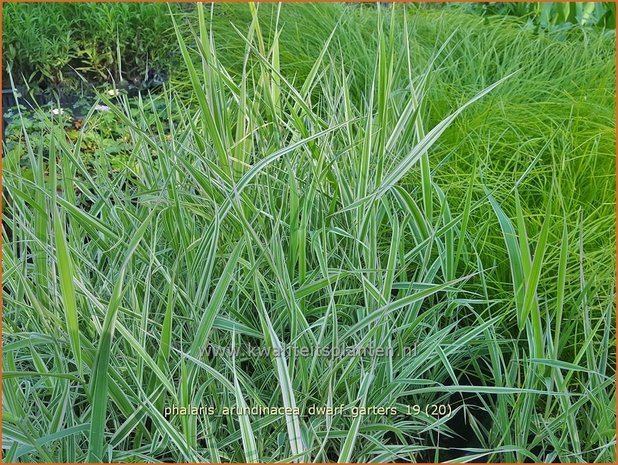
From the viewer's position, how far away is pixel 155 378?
100 centimetres

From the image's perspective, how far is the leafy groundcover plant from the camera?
37.2 inches

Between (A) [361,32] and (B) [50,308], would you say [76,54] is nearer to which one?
(A) [361,32]

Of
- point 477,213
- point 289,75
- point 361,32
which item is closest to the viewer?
point 477,213

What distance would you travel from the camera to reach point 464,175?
1391mm

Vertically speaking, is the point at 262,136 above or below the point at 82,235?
above

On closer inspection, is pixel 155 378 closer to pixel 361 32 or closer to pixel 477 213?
pixel 477 213

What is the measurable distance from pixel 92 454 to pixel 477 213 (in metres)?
0.85

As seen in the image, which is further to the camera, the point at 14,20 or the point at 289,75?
the point at 14,20

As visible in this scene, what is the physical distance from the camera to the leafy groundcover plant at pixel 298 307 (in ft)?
3.10

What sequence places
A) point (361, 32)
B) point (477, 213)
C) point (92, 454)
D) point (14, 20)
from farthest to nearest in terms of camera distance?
point (14, 20)
point (361, 32)
point (477, 213)
point (92, 454)

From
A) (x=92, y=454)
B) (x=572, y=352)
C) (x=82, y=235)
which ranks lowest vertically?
(x=572, y=352)

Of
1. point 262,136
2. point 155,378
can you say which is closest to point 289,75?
point 262,136

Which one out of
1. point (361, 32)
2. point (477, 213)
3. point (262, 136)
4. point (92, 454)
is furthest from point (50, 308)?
point (361, 32)

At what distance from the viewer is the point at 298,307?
3.20 ft
